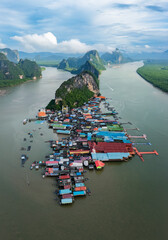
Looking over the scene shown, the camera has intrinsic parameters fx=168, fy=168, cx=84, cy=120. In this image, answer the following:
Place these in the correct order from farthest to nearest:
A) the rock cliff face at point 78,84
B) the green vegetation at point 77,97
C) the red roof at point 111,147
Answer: the rock cliff face at point 78,84
the green vegetation at point 77,97
the red roof at point 111,147

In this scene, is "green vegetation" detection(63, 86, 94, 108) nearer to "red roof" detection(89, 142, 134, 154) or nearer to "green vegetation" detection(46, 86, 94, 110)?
"green vegetation" detection(46, 86, 94, 110)

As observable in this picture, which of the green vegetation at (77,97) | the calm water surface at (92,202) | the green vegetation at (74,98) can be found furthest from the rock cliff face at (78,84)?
the calm water surface at (92,202)

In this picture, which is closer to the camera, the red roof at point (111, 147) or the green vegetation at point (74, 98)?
the red roof at point (111, 147)

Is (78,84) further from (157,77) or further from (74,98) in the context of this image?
(157,77)

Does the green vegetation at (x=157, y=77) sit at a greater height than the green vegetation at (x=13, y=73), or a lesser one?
lesser

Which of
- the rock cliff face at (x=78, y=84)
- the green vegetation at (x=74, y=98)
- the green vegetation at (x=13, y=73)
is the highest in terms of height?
the green vegetation at (x=13, y=73)

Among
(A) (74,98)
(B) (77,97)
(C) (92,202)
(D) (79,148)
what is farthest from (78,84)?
(C) (92,202)

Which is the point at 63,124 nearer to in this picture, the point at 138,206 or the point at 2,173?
the point at 2,173

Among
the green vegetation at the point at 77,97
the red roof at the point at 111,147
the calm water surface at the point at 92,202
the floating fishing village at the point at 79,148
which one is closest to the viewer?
the calm water surface at the point at 92,202

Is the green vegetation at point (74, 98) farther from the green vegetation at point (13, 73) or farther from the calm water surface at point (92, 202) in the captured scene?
the green vegetation at point (13, 73)

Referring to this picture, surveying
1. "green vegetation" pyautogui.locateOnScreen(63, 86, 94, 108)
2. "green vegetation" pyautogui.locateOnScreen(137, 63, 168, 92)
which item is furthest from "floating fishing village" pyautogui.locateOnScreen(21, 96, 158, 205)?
"green vegetation" pyautogui.locateOnScreen(137, 63, 168, 92)
